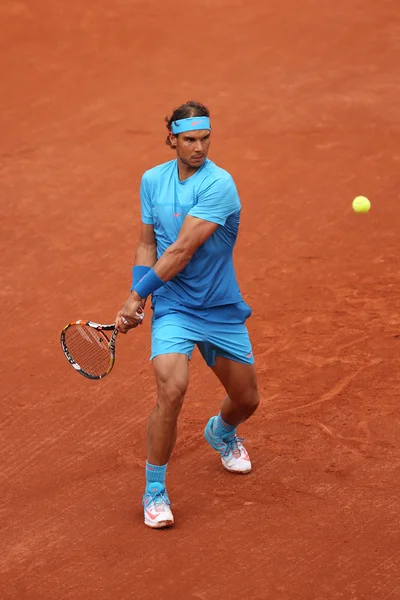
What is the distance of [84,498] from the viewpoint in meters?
6.34

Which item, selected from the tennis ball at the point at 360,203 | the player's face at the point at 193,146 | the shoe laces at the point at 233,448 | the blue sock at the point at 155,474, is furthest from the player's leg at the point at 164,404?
the tennis ball at the point at 360,203

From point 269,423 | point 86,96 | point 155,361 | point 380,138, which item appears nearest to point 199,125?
point 155,361

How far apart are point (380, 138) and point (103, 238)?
358cm

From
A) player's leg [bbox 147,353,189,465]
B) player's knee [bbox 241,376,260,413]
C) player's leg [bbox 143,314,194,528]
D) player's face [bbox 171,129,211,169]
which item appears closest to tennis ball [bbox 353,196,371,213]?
player's knee [bbox 241,376,260,413]

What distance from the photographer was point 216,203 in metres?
5.74

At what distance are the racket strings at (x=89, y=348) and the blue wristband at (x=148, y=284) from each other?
0.50m

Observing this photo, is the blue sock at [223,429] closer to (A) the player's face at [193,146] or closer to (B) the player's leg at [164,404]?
(B) the player's leg at [164,404]

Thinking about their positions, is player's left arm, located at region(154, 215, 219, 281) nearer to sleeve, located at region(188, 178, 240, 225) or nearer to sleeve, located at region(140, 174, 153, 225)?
sleeve, located at region(188, 178, 240, 225)

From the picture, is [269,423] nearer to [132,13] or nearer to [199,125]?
[199,125]

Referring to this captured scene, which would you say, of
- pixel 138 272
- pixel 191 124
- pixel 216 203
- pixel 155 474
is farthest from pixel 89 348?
pixel 191 124

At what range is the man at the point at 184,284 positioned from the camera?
574 cm

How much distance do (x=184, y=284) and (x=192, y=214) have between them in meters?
0.47

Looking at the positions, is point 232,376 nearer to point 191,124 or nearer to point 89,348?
point 89,348

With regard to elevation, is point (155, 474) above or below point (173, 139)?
below
